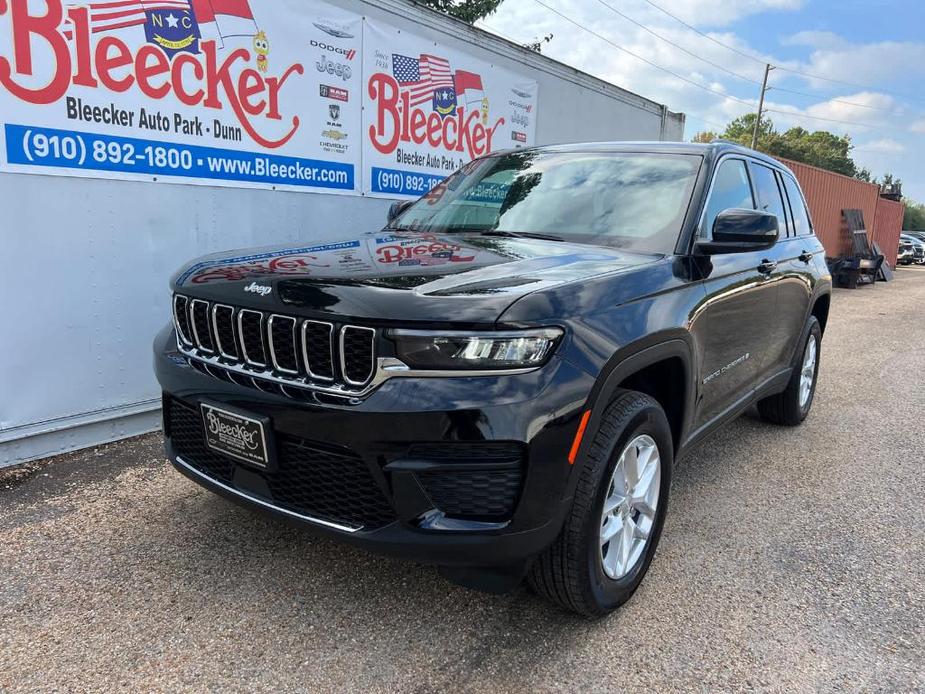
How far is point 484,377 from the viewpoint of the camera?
1992mm

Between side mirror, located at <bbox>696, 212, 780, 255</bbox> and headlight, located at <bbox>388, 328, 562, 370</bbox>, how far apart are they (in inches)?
52.1

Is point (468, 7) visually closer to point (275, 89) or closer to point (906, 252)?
point (275, 89)

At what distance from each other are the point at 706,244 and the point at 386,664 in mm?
2037

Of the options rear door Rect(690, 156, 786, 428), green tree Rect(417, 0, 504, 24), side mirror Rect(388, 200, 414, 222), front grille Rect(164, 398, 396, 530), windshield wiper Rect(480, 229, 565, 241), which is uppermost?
green tree Rect(417, 0, 504, 24)

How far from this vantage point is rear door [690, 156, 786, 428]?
3059 mm

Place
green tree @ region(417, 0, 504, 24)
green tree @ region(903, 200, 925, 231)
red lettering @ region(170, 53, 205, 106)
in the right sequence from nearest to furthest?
red lettering @ region(170, 53, 205, 106)
green tree @ region(417, 0, 504, 24)
green tree @ region(903, 200, 925, 231)

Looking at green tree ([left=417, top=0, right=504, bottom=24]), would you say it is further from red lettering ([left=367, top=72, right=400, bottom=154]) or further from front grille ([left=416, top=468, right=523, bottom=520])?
Result: front grille ([left=416, top=468, right=523, bottom=520])

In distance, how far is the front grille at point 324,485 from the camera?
2.10m

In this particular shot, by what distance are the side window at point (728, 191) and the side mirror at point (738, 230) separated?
0.15 meters

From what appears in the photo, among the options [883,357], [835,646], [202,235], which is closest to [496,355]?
[835,646]

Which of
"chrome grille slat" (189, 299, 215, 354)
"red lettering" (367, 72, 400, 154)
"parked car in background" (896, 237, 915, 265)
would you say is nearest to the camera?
"chrome grille slat" (189, 299, 215, 354)

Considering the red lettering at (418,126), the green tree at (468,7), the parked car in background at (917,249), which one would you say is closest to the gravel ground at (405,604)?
the red lettering at (418,126)

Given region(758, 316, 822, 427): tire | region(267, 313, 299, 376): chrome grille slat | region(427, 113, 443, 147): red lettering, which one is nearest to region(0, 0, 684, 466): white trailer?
region(427, 113, 443, 147): red lettering

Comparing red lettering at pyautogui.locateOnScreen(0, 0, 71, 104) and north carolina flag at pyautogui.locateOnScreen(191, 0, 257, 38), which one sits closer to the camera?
red lettering at pyautogui.locateOnScreen(0, 0, 71, 104)
